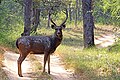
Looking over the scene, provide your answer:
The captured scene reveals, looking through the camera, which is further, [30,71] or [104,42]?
[104,42]

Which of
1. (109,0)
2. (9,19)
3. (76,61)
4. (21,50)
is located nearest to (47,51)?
(21,50)

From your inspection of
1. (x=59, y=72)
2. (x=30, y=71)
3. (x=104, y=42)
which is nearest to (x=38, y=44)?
(x=30, y=71)

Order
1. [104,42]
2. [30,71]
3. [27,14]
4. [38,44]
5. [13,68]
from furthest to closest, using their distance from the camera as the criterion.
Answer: [104,42] < [27,14] < [13,68] < [30,71] < [38,44]

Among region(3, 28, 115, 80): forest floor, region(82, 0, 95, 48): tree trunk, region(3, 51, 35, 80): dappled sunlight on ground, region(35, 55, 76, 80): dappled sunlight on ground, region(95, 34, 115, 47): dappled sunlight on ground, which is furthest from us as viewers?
region(95, 34, 115, 47): dappled sunlight on ground

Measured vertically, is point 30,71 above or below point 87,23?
below

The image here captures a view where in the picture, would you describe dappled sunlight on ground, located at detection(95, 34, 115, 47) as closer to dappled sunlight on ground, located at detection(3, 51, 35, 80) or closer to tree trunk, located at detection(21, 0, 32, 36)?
tree trunk, located at detection(21, 0, 32, 36)

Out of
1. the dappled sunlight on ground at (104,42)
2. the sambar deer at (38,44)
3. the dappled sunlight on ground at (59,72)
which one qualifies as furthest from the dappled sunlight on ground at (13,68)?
the dappled sunlight on ground at (104,42)

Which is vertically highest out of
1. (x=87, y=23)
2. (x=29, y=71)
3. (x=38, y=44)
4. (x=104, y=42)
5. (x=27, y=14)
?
(x=38, y=44)

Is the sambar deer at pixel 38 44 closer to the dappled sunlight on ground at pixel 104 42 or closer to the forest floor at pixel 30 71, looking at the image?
the forest floor at pixel 30 71

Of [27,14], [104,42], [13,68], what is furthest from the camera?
[104,42]

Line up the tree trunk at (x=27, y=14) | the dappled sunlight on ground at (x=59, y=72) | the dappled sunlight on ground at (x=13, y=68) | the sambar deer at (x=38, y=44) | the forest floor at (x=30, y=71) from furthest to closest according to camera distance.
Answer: the tree trunk at (x=27, y=14), the dappled sunlight on ground at (x=59, y=72), the sambar deer at (x=38, y=44), the forest floor at (x=30, y=71), the dappled sunlight on ground at (x=13, y=68)

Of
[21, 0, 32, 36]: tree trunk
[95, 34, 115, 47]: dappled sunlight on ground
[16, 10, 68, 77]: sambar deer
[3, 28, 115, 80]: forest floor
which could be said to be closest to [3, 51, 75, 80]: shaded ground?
[3, 28, 115, 80]: forest floor

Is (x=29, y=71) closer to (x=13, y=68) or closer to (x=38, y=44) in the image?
(x=13, y=68)

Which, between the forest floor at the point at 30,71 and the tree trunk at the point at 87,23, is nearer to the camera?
the forest floor at the point at 30,71
